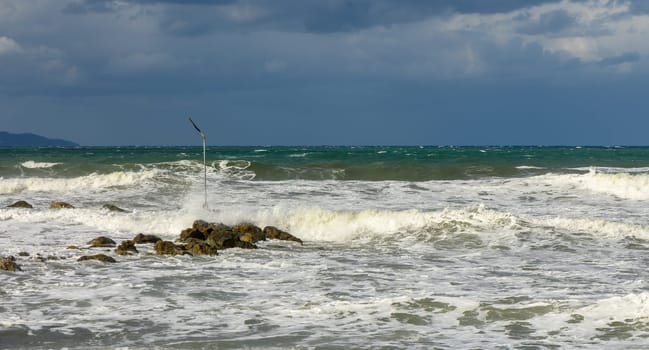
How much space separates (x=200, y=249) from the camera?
52.3ft

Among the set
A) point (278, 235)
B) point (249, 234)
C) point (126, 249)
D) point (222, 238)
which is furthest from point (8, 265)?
point (278, 235)

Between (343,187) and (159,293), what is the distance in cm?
2158

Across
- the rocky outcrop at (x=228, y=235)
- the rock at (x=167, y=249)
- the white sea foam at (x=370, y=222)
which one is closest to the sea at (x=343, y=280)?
the white sea foam at (x=370, y=222)

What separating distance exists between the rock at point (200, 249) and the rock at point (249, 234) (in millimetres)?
1387

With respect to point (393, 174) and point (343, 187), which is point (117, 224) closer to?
point (343, 187)

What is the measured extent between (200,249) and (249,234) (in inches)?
78.3

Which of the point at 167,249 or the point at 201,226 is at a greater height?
the point at 201,226

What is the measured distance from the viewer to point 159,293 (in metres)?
12.2

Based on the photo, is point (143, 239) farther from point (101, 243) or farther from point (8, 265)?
point (8, 265)

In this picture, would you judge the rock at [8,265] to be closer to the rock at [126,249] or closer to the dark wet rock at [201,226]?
the rock at [126,249]

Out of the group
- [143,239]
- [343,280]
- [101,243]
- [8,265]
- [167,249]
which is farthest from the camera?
[143,239]

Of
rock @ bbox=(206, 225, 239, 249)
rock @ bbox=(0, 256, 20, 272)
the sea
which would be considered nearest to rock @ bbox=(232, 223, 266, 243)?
rock @ bbox=(206, 225, 239, 249)

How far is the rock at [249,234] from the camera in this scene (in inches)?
690

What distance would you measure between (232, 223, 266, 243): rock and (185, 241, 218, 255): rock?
1387mm
